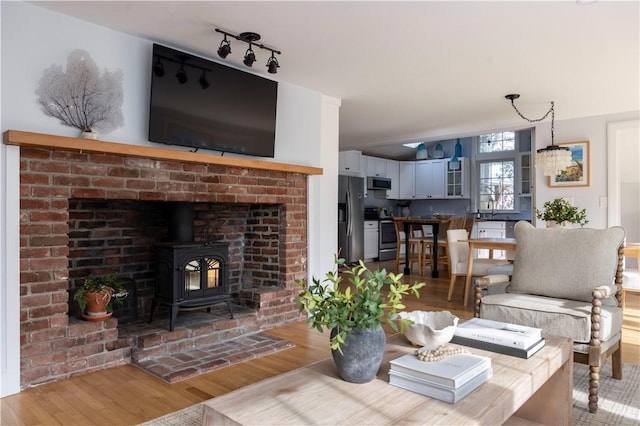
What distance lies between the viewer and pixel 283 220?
13.1ft

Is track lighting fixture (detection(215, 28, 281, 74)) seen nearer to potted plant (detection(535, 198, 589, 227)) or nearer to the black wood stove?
the black wood stove

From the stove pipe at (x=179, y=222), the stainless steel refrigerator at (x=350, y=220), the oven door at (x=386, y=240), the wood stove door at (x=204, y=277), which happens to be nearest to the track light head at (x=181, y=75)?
the stove pipe at (x=179, y=222)

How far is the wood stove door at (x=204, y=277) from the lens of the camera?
3324 mm

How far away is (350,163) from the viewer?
823cm

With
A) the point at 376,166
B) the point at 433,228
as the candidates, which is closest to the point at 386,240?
the point at 376,166

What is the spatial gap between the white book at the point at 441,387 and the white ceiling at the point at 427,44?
1.97m

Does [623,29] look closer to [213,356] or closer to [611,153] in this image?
[611,153]

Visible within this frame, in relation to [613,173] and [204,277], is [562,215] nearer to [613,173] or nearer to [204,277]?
[613,173]

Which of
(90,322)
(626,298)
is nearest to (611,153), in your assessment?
(626,298)

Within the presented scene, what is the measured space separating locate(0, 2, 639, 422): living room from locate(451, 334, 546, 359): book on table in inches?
88.6

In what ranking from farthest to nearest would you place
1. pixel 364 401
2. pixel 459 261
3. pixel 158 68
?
pixel 459 261 → pixel 158 68 → pixel 364 401

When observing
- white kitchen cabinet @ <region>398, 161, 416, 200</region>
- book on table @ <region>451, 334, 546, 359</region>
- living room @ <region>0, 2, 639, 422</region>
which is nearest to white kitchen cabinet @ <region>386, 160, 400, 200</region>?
white kitchen cabinet @ <region>398, 161, 416, 200</region>

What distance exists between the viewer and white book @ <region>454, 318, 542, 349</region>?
1710mm

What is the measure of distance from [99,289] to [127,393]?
744mm
